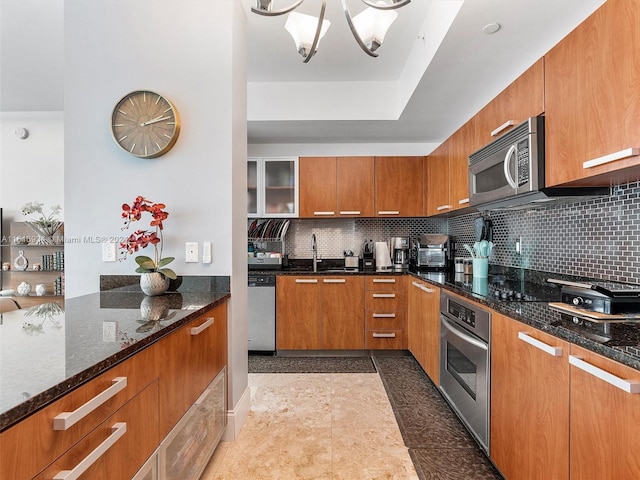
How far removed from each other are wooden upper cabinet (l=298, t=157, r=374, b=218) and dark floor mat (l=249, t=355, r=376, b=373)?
4.94 ft

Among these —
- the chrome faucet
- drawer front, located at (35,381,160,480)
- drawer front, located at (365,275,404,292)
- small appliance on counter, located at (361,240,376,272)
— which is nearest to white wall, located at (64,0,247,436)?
drawer front, located at (35,381,160,480)

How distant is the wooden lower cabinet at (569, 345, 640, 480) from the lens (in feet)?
2.88

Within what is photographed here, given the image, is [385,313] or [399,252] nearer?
[385,313]

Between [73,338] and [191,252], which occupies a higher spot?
[191,252]

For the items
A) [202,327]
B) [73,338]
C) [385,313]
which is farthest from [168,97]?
[385,313]

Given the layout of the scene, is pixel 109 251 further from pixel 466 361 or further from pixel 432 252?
pixel 432 252

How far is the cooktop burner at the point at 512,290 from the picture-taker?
1.71 meters

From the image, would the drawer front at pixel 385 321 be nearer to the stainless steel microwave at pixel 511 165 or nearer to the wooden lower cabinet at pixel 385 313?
the wooden lower cabinet at pixel 385 313

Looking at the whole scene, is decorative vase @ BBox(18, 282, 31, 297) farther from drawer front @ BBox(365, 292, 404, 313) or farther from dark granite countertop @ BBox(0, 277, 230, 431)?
drawer front @ BBox(365, 292, 404, 313)

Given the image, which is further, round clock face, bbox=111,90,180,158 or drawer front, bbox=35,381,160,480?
round clock face, bbox=111,90,180,158

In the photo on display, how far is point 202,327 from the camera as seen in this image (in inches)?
59.4

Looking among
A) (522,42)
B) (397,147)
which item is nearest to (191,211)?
(522,42)

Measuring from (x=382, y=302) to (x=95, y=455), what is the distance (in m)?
2.82

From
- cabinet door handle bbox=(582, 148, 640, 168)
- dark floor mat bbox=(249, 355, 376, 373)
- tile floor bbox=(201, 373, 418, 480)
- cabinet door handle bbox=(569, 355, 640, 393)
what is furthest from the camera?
dark floor mat bbox=(249, 355, 376, 373)
